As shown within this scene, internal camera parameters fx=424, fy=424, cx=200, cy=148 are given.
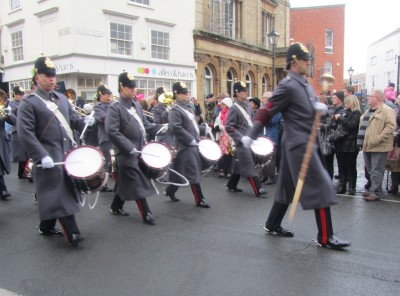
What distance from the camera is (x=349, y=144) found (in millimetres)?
7555

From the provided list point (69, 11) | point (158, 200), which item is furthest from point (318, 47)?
point (158, 200)

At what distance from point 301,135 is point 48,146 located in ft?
9.29

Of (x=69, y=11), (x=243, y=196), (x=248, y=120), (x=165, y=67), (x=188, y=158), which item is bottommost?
(x=243, y=196)

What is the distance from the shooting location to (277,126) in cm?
905

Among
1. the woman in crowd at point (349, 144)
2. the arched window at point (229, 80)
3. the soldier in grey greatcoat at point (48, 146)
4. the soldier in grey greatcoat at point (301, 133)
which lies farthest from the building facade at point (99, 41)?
the soldier in grey greatcoat at point (301, 133)

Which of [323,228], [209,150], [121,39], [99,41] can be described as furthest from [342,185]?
[121,39]

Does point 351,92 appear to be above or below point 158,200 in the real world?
above

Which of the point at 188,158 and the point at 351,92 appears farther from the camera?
the point at 351,92

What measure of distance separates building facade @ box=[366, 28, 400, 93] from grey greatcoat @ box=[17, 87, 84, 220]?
5308 centimetres

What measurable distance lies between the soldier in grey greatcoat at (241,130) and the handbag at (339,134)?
5.03 ft

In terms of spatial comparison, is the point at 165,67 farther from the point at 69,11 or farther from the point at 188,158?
the point at 188,158

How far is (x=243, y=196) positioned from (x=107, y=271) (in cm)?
389

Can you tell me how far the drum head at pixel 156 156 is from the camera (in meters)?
5.76

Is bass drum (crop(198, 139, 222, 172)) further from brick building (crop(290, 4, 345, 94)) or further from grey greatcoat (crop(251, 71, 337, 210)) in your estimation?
brick building (crop(290, 4, 345, 94))
